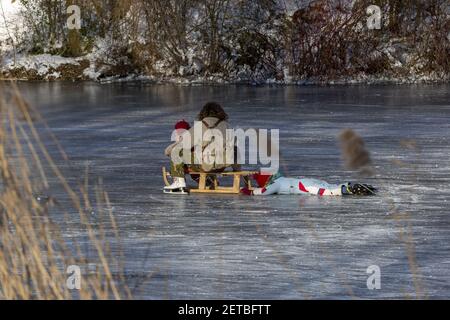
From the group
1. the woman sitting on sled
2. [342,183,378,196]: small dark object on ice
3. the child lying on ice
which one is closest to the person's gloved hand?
the child lying on ice

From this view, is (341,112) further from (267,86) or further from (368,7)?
(368,7)

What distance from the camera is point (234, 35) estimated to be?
994 inches

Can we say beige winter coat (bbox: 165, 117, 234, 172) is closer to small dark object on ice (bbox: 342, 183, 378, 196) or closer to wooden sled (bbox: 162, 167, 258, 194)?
wooden sled (bbox: 162, 167, 258, 194)

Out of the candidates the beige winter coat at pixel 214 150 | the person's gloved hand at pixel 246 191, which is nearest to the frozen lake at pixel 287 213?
the person's gloved hand at pixel 246 191

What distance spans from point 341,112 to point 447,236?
8.75 metres

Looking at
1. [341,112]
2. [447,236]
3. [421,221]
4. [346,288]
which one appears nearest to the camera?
[346,288]

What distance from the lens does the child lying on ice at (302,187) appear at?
10.1 metres

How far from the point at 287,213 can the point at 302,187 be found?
3.04ft

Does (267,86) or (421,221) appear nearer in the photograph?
(421,221)

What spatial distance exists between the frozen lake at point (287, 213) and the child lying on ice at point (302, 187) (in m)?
0.14

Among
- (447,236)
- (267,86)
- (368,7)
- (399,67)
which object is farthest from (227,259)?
(368,7)

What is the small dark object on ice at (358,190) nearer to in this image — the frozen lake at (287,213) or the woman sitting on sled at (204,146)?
the frozen lake at (287,213)

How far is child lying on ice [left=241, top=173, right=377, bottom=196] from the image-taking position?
10055mm
